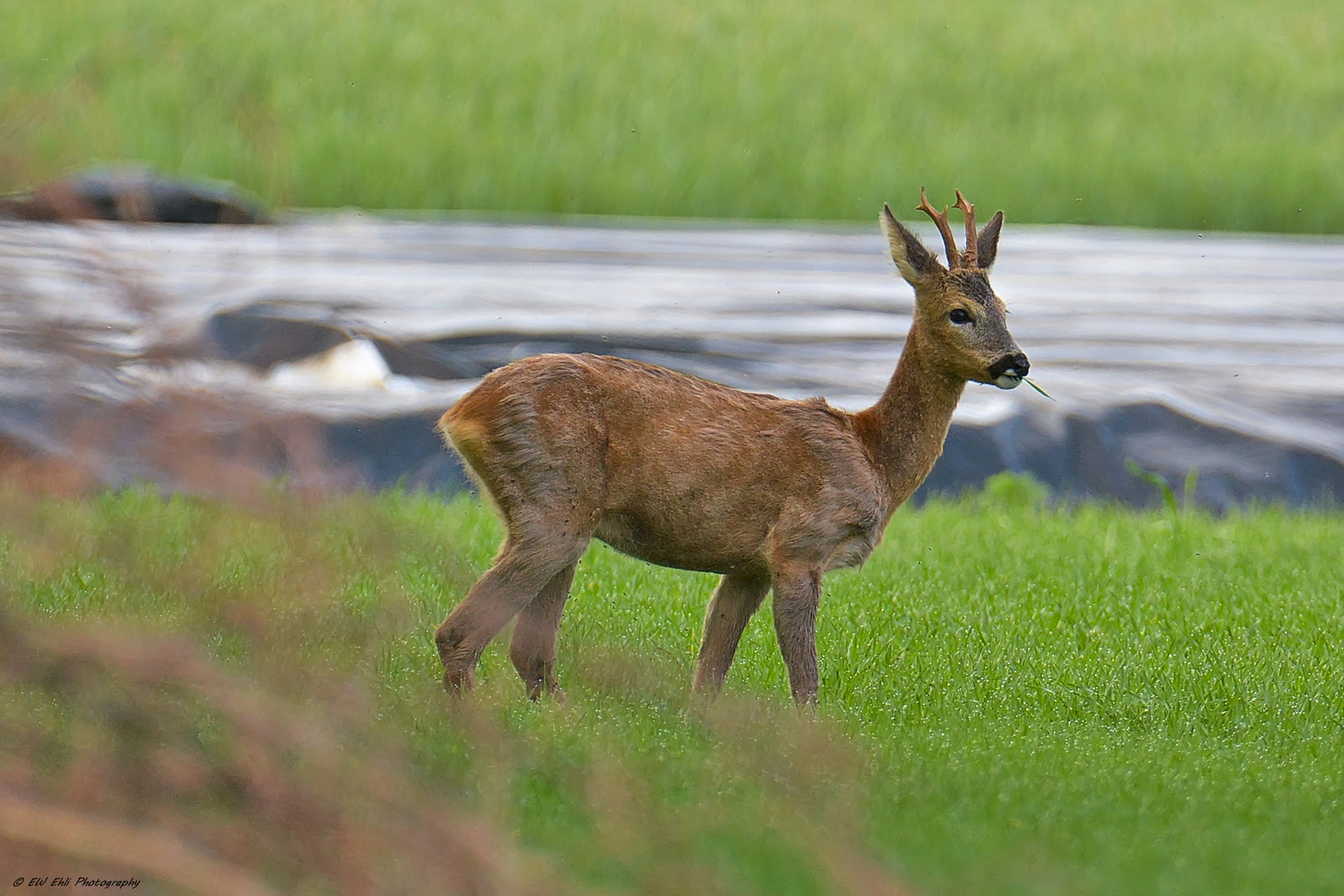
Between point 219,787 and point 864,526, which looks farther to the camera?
point 864,526

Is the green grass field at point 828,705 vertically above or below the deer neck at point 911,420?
below

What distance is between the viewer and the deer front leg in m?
5.00

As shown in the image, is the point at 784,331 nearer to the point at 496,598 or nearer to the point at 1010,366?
the point at 1010,366

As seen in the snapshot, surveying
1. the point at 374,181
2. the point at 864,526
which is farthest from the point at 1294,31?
the point at 864,526

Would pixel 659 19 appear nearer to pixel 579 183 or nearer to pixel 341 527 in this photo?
pixel 579 183

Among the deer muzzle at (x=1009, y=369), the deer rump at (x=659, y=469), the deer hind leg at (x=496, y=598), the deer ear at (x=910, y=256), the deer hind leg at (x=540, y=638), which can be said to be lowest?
the deer hind leg at (x=540, y=638)

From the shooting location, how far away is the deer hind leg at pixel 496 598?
4793 mm

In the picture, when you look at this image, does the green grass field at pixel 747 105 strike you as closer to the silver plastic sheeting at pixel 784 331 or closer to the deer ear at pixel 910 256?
the silver plastic sheeting at pixel 784 331

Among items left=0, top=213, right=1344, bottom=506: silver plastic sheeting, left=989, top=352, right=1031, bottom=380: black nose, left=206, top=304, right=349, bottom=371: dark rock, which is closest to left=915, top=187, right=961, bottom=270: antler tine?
left=989, top=352, right=1031, bottom=380: black nose

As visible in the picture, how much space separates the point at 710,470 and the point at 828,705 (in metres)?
0.81

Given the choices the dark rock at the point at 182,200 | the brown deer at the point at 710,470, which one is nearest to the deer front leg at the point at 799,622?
the brown deer at the point at 710,470

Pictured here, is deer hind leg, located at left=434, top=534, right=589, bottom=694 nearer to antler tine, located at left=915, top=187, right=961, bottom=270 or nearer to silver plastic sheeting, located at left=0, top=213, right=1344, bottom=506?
antler tine, located at left=915, top=187, right=961, bottom=270

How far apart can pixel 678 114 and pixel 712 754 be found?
1198 centimetres

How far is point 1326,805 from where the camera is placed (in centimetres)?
426
